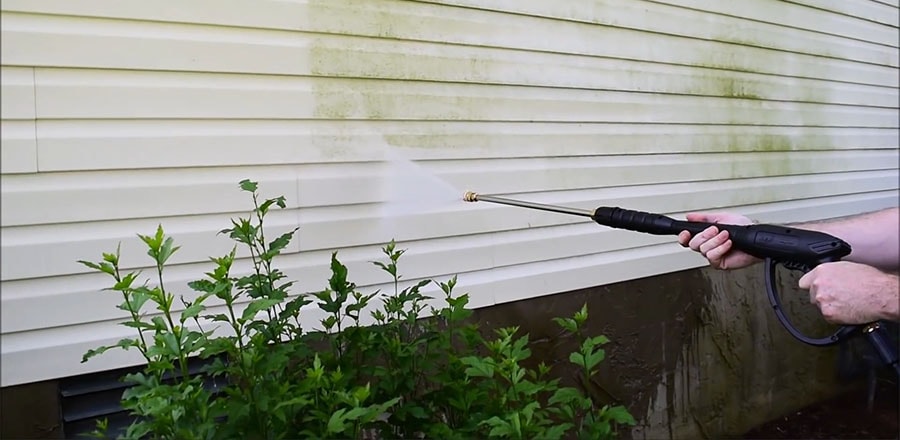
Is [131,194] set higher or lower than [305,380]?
higher

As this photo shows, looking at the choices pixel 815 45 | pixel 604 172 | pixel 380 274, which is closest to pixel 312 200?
pixel 380 274

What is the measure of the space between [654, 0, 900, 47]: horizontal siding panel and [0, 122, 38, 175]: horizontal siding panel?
3.21 meters

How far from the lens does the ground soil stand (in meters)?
4.59

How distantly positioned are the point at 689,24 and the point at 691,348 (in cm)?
197

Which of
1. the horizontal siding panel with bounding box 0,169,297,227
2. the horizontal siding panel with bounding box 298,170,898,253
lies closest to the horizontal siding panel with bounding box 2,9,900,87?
the horizontal siding panel with bounding box 0,169,297,227

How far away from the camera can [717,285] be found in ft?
14.4

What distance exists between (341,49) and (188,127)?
0.67 metres

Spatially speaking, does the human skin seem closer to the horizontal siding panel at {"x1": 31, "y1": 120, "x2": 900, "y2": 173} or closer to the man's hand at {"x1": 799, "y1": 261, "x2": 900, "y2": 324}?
the man's hand at {"x1": 799, "y1": 261, "x2": 900, "y2": 324}

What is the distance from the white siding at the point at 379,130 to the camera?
2.20 m

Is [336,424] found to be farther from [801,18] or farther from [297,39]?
[801,18]

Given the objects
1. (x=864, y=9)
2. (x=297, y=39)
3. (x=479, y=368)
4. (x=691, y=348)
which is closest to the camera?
(x=479, y=368)

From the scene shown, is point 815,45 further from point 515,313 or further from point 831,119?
point 515,313

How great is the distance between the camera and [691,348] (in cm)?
422

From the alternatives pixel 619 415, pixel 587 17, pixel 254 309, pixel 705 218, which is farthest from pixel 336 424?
pixel 587 17
